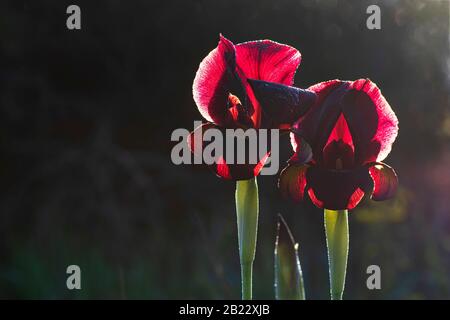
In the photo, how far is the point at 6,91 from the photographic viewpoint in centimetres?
246

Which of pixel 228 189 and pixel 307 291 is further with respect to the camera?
pixel 228 189

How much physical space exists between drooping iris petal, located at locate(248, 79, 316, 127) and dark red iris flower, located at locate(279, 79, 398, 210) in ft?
0.08

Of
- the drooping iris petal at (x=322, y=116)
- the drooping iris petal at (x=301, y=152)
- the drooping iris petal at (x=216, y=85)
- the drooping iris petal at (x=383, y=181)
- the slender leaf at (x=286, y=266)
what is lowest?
the slender leaf at (x=286, y=266)

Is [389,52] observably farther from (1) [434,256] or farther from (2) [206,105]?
(2) [206,105]

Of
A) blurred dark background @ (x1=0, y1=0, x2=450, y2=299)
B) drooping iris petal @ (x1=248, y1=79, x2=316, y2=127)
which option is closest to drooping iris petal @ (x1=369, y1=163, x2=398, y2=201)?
drooping iris petal @ (x1=248, y1=79, x2=316, y2=127)

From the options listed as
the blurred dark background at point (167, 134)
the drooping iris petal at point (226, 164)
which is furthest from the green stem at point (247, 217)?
the blurred dark background at point (167, 134)

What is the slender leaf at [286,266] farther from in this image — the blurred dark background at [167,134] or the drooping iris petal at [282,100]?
the blurred dark background at [167,134]

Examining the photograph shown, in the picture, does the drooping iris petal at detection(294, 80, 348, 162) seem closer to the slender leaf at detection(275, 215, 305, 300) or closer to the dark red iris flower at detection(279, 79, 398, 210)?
the dark red iris flower at detection(279, 79, 398, 210)

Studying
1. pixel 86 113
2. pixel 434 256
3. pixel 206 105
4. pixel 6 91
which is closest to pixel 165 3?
pixel 86 113

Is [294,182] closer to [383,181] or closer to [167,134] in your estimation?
[383,181]

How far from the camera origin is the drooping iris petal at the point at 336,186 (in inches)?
25.4
